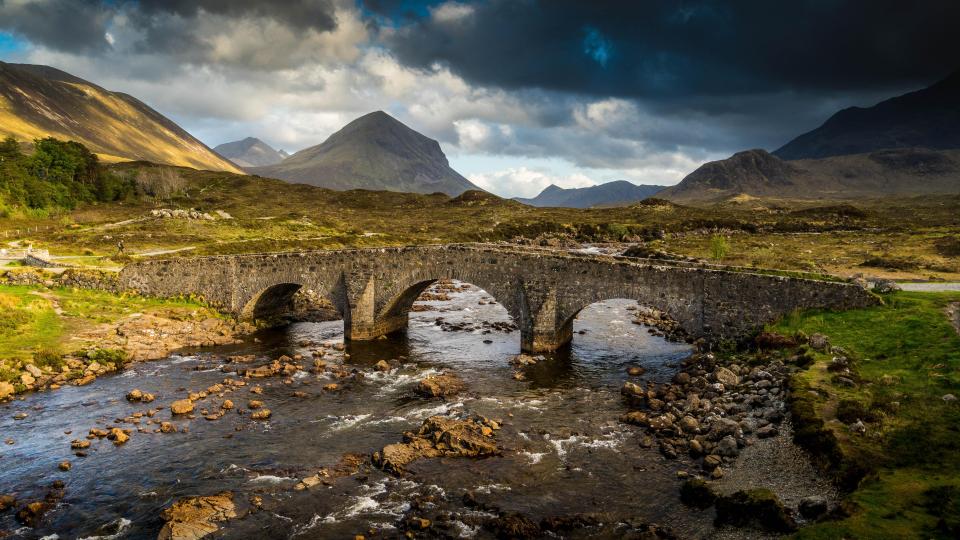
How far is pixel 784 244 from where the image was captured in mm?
82188

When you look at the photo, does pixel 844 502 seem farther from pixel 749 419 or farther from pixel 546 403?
pixel 546 403

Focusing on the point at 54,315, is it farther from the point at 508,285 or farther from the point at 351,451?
the point at 508,285

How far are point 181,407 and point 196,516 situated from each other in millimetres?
10572

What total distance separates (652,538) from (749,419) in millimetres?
8756

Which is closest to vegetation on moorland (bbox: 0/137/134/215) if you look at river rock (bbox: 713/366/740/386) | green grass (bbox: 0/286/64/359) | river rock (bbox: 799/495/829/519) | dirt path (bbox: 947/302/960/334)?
green grass (bbox: 0/286/64/359)

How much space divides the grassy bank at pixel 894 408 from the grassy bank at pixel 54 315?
38.6m

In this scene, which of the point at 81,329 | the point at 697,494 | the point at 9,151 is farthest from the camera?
the point at 9,151

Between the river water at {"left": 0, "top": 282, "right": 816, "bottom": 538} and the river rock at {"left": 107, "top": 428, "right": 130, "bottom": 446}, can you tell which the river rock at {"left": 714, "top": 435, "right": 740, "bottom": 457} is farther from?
the river rock at {"left": 107, "top": 428, "right": 130, "bottom": 446}

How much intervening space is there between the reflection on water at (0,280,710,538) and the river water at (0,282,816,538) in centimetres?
7

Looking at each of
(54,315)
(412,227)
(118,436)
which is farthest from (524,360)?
(412,227)

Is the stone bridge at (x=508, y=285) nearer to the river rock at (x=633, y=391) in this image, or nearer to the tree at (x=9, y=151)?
the river rock at (x=633, y=391)

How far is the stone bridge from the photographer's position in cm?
3197

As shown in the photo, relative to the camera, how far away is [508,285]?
39.2 meters

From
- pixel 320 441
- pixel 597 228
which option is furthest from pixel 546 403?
pixel 597 228
